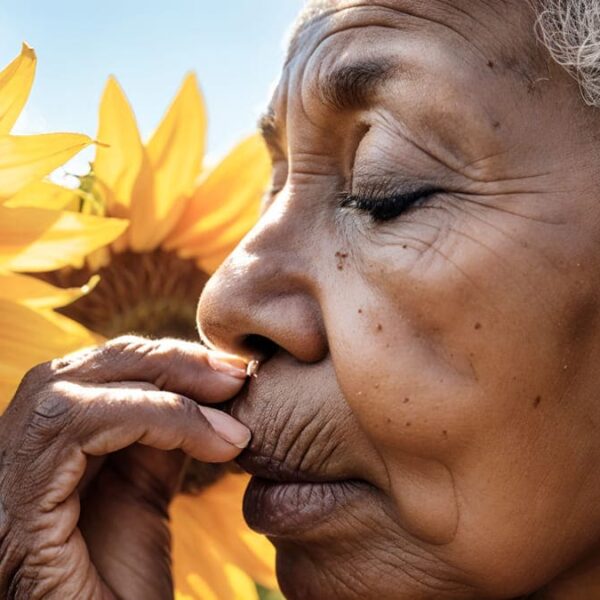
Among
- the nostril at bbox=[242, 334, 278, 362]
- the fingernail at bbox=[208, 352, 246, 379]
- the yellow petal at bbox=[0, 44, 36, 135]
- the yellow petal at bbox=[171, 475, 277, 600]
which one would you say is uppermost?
the yellow petal at bbox=[0, 44, 36, 135]

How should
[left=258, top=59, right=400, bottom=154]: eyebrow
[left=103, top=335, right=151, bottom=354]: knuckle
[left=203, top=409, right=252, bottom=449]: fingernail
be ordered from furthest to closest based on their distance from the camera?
[left=103, top=335, right=151, bottom=354]: knuckle < [left=203, top=409, right=252, bottom=449]: fingernail < [left=258, top=59, right=400, bottom=154]: eyebrow

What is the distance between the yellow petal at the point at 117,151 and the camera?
8.66 ft

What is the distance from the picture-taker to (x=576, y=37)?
1.89 metres

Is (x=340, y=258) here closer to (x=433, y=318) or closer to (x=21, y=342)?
(x=433, y=318)

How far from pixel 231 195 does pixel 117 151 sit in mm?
330

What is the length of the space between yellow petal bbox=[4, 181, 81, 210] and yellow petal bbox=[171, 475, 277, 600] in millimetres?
823

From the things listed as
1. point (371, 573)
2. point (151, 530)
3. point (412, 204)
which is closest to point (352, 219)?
point (412, 204)

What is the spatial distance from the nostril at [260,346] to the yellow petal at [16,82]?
53 centimetres

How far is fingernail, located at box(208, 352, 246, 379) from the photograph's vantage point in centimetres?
208

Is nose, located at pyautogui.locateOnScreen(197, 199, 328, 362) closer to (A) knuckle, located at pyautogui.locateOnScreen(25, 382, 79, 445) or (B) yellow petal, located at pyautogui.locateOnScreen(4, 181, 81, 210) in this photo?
(A) knuckle, located at pyautogui.locateOnScreen(25, 382, 79, 445)

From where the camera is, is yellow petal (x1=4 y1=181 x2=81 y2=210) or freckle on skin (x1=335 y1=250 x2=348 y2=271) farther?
yellow petal (x1=4 y1=181 x2=81 y2=210)

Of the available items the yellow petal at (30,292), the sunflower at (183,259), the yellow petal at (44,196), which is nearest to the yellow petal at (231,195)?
the sunflower at (183,259)

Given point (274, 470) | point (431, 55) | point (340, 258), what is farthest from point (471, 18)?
point (274, 470)

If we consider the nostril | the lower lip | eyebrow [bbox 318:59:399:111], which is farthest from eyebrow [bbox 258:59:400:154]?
the lower lip
